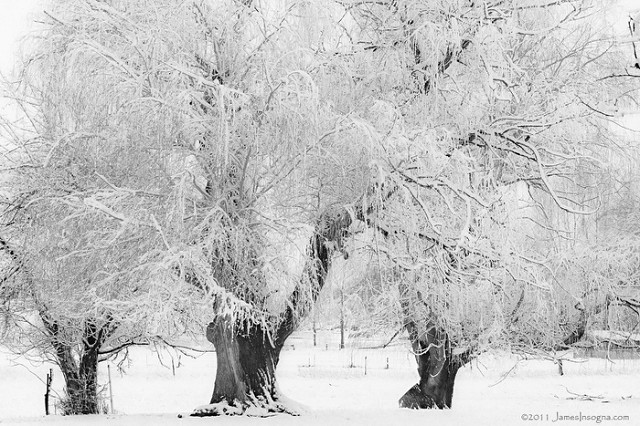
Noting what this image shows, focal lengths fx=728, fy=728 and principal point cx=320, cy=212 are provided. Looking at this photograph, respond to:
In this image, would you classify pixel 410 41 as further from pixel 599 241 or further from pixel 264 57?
pixel 599 241

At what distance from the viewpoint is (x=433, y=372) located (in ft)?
47.5

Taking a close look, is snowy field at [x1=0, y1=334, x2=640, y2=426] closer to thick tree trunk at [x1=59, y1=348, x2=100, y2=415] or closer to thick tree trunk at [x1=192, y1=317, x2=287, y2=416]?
thick tree trunk at [x1=192, y1=317, x2=287, y2=416]

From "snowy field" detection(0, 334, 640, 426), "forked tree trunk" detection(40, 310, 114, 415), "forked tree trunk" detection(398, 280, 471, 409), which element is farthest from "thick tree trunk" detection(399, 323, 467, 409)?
"forked tree trunk" detection(40, 310, 114, 415)

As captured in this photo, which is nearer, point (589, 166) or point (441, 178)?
point (441, 178)

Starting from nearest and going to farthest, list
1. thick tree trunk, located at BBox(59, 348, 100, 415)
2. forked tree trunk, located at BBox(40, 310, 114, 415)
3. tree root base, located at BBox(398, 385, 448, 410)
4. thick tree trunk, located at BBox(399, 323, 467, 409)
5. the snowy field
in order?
the snowy field < forked tree trunk, located at BBox(40, 310, 114, 415) < thick tree trunk, located at BBox(59, 348, 100, 415) < thick tree trunk, located at BBox(399, 323, 467, 409) < tree root base, located at BBox(398, 385, 448, 410)

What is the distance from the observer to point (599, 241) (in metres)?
14.4

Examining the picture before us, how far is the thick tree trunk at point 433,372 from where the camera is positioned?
14.0 metres

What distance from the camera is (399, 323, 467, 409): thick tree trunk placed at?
14031mm

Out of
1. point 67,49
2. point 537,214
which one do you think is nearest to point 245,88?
point 67,49

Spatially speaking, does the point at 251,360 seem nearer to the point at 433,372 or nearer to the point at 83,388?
the point at 83,388

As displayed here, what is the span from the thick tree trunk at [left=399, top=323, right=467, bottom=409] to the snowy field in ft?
1.57

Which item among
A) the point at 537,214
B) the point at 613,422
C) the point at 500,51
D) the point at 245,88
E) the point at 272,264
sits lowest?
the point at 613,422

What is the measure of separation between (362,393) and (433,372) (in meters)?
10.00

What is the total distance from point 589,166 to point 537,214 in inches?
49.1
